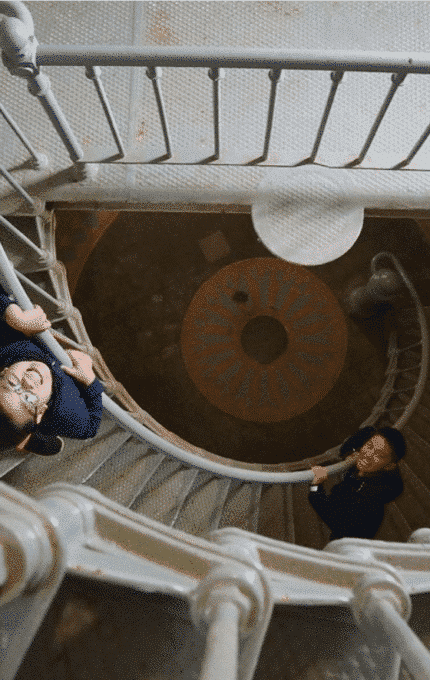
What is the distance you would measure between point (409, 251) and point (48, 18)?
3.64 m

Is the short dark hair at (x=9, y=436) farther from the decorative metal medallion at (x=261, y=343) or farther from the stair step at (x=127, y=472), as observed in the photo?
the decorative metal medallion at (x=261, y=343)

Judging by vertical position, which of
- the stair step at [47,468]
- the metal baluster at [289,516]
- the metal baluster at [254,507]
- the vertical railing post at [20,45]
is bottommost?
the metal baluster at [289,516]

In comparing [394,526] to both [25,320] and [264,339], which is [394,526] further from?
[25,320]

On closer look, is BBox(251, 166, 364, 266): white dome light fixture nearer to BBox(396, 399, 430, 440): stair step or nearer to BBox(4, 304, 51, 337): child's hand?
BBox(4, 304, 51, 337): child's hand

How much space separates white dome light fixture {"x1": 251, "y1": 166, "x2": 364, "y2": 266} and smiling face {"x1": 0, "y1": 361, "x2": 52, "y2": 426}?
148 centimetres

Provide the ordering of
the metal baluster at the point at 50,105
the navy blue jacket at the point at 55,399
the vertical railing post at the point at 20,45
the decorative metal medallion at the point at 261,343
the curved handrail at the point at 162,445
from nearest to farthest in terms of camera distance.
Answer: the vertical railing post at the point at 20,45 → the metal baluster at the point at 50,105 → the navy blue jacket at the point at 55,399 → the curved handrail at the point at 162,445 → the decorative metal medallion at the point at 261,343

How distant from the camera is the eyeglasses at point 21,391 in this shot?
1.80 metres

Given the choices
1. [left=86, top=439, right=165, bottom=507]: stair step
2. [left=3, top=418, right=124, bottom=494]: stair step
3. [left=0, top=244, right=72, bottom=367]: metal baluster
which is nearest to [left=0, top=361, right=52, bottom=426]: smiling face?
[left=0, top=244, right=72, bottom=367]: metal baluster

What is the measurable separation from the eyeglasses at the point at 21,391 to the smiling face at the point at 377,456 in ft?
6.83

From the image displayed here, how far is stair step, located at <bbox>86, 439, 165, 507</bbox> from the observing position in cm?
283

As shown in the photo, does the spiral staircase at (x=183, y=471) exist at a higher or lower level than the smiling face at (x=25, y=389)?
lower

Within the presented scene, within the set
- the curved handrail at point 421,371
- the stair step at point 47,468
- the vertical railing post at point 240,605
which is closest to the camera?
the vertical railing post at point 240,605

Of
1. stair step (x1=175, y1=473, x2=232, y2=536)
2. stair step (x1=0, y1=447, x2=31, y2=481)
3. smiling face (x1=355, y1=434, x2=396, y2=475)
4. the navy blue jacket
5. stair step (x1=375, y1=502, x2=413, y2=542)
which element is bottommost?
stair step (x1=375, y1=502, x2=413, y2=542)

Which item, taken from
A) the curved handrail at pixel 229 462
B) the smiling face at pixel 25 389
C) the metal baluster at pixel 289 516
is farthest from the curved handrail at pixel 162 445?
the smiling face at pixel 25 389
